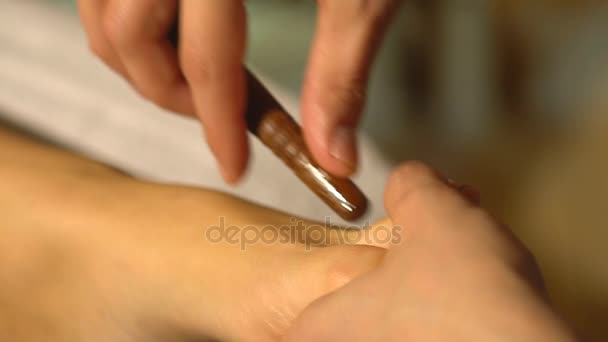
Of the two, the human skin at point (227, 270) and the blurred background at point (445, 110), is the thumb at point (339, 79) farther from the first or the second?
the blurred background at point (445, 110)

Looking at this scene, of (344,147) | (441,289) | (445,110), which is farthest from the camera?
(445,110)

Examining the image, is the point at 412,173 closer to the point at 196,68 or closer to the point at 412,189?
the point at 412,189

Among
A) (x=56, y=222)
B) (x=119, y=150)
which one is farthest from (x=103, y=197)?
(x=119, y=150)

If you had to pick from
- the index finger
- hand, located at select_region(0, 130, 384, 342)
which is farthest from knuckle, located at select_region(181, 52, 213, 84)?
hand, located at select_region(0, 130, 384, 342)

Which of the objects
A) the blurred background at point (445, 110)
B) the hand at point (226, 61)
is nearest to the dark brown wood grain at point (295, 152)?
the hand at point (226, 61)

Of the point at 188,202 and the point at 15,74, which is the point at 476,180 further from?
the point at 15,74

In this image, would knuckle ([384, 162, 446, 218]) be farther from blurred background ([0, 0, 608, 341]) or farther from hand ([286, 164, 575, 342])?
blurred background ([0, 0, 608, 341])

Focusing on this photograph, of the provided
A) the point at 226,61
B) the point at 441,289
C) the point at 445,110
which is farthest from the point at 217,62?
the point at 445,110
